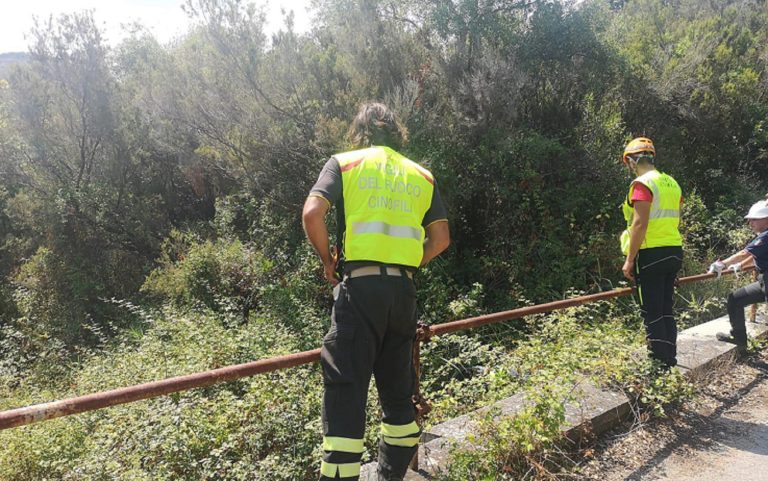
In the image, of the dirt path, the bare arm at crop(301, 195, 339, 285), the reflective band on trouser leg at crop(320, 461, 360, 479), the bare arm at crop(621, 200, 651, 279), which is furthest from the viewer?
the bare arm at crop(621, 200, 651, 279)

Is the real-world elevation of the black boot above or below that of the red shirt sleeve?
below

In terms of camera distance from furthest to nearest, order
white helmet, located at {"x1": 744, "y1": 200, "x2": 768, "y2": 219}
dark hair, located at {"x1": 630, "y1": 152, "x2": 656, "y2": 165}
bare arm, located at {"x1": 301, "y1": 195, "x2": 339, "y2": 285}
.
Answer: white helmet, located at {"x1": 744, "y1": 200, "x2": 768, "y2": 219}, dark hair, located at {"x1": 630, "y1": 152, "x2": 656, "y2": 165}, bare arm, located at {"x1": 301, "y1": 195, "x2": 339, "y2": 285}

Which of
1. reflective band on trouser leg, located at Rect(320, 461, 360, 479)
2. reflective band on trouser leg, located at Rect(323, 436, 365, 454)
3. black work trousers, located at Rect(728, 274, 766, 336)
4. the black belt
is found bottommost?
black work trousers, located at Rect(728, 274, 766, 336)

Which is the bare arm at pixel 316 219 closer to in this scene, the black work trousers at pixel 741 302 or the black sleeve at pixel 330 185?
the black sleeve at pixel 330 185

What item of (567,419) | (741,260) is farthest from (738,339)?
(567,419)

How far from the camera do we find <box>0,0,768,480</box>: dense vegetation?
4711 mm

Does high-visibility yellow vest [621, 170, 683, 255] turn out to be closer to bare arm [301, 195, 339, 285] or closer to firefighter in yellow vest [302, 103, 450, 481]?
firefighter in yellow vest [302, 103, 450, 481]

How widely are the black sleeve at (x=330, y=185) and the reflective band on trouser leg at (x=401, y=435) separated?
113 centimetres

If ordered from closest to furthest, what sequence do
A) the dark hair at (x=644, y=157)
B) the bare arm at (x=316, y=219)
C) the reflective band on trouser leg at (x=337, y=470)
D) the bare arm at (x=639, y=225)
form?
Answer: the reflective band on trouser leg at (x=337, y=470), the bare arm at (x=316, y=219), the bare arm at (x=639, y=225), the dark hair at (x=644, y=157)

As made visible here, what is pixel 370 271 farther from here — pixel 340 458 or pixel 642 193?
pixel 642 193

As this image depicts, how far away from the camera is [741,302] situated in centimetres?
464

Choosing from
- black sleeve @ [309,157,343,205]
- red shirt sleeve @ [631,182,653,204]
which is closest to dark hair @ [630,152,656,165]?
red shirt sleeve @ [631,182,653,204]

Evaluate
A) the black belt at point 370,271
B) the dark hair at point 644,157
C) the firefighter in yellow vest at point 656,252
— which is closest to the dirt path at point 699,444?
the firefighter in yellow vest at point 656,252

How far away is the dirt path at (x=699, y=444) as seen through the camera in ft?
9.50
